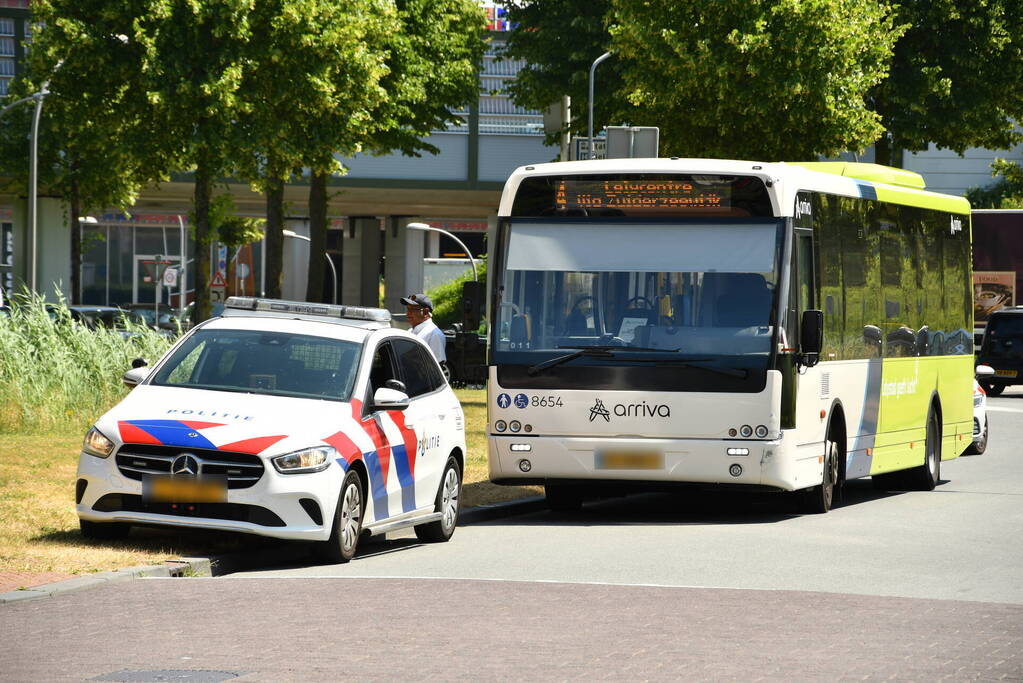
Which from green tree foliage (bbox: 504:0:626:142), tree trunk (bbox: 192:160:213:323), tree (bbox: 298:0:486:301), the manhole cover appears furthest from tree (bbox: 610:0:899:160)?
the manhole cover

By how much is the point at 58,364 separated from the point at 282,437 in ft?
32.6

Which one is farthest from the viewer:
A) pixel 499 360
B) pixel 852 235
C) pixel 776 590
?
pixel 852 235

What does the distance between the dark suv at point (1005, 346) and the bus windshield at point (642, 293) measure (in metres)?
A: 24.9

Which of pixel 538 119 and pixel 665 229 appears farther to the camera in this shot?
pixel 538 119

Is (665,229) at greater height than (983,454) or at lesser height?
greater

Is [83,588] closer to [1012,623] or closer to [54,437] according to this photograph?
[1012,623]

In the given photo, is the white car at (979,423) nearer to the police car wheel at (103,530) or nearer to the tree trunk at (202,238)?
the tree trunk at (202,238)

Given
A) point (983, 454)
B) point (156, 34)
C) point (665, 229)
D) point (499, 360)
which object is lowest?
point (983, 454)

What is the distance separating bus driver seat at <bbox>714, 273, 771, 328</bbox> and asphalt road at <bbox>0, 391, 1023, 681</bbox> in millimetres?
1608

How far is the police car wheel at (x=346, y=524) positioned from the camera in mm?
10742

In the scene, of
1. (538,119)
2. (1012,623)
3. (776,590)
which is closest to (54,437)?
(776,590)

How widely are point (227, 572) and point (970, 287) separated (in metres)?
11.3

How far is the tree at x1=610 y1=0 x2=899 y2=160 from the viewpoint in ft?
96.4

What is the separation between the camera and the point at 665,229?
549 inches
